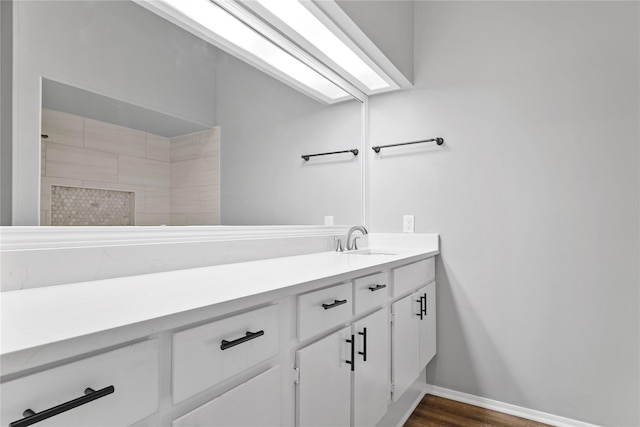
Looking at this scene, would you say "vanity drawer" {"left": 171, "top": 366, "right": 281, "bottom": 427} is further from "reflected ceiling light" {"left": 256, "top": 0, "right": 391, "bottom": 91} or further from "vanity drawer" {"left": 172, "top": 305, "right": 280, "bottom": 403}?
"reflected ceiling light" {"left": 256, "top": 0, "right": 391, "bottom": 91}

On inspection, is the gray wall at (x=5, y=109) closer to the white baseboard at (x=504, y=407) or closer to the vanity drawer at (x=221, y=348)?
the vanity drawer at (x=221, y=348)

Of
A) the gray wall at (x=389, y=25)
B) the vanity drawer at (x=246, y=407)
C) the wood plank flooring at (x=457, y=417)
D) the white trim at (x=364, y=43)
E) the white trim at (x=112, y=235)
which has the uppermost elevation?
the gray wall at (x=389, y=25)

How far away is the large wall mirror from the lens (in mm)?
934

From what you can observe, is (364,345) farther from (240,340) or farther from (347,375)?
(240,340)

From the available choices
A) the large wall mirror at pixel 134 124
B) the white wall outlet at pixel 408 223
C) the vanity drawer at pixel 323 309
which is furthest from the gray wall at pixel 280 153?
the vanity drawer at pixel 323 309

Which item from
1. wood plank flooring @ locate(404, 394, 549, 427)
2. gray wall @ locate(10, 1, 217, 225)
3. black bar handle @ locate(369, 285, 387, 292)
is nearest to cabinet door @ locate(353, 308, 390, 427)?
black bar handle @ locate(369, 285, 387, 292)

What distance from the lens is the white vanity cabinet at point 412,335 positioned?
65.7 inches

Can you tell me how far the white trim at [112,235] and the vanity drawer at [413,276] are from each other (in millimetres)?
644

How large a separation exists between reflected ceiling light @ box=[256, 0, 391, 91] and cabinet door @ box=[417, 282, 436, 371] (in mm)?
1344

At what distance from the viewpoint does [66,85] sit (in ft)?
3.21

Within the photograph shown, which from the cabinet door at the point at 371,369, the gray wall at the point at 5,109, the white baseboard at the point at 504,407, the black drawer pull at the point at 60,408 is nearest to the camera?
the black drawer pull at the point at 60,408

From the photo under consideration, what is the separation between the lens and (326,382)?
1.16m

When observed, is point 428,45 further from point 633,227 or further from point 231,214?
point 231,214

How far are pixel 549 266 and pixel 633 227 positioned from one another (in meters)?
0.42
